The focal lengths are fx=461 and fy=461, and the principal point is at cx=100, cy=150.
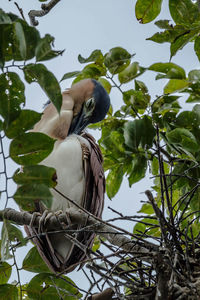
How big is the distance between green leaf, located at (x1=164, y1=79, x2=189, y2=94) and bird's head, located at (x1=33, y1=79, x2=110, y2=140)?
810 millimetres

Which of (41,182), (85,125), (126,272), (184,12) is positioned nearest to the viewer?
(41,182)

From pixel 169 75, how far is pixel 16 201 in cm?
103

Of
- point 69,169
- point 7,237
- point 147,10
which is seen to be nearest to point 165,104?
point 147,10

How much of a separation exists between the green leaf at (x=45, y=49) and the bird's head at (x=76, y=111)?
145cm

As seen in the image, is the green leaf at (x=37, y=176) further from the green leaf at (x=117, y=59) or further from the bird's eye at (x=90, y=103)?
the bird's eye at (x=90, y=103)

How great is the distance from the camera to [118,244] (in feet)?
6.08

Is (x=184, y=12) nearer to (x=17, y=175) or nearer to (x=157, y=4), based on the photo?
(x=157, y=4)

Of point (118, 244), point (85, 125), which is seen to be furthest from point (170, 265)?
point (85, 125)

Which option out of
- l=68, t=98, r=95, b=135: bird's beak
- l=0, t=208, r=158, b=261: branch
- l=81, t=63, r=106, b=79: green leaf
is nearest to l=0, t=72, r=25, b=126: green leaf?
l=0, t=208, r=158, b=261: branch

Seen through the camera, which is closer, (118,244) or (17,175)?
(17,175)

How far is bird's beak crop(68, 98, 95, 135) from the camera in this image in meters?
3.02

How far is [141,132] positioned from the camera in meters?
2.15

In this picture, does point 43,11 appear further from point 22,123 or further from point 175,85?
point 22,123

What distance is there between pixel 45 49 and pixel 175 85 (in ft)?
3.08
